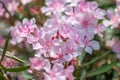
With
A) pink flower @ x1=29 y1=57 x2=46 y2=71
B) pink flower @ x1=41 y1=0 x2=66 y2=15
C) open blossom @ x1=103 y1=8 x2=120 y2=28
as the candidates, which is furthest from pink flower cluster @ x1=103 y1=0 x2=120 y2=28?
pink flower @ x1=29 y1=57 x2=46 y2=71

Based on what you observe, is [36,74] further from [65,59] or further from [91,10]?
[91,10]

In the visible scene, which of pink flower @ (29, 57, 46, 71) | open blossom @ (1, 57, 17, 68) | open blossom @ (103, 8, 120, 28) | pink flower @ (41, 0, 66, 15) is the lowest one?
open blossom @ (1, 57, 17, 68)

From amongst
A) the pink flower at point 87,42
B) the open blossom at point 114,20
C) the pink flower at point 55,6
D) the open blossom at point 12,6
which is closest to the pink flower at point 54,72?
the pink flower at point 87,42

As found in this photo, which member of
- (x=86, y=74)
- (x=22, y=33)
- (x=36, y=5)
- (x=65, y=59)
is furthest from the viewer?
(x=36, y=5)

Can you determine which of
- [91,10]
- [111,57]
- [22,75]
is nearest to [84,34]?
[91,10]

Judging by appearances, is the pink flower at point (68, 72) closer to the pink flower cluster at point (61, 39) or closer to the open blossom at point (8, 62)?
the pink flower cluster at point (61, 39)

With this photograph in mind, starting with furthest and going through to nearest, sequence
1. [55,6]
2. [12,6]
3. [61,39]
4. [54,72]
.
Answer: [12,6] < [55,6] < [61,39] < [54,72]

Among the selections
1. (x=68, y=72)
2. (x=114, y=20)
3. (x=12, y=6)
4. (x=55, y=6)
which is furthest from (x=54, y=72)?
(x=12, y=6)

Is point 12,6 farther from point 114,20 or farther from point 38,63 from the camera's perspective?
point 38,63

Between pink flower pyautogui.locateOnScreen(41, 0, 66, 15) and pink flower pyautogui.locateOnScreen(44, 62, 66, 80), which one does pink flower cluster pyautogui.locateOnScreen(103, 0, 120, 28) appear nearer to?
pink flower pyautogui.locateOnScreen(41, 0, 66, 15)
